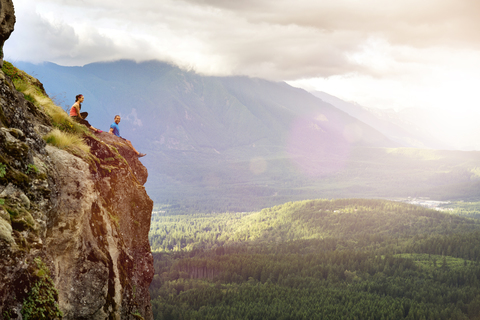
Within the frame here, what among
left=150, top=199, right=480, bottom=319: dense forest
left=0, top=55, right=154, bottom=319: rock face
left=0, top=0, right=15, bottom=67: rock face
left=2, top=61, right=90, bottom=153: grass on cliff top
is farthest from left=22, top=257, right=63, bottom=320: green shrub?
left=150, top=199, right=480, bottom=319: dense forest

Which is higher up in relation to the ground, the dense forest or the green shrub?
the green shrub

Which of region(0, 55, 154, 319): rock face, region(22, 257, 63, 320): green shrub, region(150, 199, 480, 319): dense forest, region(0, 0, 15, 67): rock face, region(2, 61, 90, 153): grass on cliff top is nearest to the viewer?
region(22, 257, 63, 320): green shrub

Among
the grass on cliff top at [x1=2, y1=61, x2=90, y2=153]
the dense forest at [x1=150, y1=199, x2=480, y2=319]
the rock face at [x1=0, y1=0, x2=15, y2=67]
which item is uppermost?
the rock face at [x1=0, y1=0, x2=15, y2=67]

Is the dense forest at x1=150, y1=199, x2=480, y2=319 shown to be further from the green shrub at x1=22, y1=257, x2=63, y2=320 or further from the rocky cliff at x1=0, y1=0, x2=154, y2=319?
the green shrub at x1=22, y1=257, x2=63, y2=320

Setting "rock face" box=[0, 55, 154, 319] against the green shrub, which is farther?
"rock face" box=[0, 55, 154, 319]

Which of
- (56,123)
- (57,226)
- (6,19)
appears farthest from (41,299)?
(6,19)

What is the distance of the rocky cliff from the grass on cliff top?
151 millimetres

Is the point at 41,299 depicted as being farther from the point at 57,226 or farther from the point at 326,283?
the point at 326,283

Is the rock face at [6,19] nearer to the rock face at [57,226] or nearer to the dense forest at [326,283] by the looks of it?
the rock face at [57,226]

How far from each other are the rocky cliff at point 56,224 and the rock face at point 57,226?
0.04 metres

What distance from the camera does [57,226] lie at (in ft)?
51.8

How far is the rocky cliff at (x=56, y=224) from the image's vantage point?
39.3 feet

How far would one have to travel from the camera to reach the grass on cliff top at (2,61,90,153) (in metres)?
18.6

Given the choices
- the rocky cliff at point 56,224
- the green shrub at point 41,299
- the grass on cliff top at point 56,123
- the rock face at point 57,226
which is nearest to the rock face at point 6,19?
the rocky cliff at point 56,224
